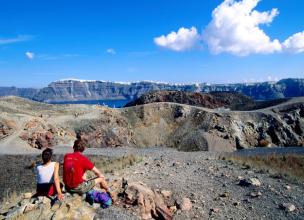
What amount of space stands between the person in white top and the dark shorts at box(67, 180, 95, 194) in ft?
1.78

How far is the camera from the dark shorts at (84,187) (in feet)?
40.1

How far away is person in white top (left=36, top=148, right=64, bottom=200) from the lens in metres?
11.6

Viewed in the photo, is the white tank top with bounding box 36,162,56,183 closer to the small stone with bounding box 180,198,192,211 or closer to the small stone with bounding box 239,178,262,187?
the small stone with bounding box 180,198,192,211

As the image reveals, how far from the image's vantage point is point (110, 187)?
1359 cm

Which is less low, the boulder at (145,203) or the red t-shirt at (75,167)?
the red t-shirt at (75,167)

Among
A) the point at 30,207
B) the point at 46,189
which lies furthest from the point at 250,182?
the point at 30,207

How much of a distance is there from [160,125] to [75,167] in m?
45.3

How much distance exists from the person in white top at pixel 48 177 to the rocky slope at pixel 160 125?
31045 millimetres

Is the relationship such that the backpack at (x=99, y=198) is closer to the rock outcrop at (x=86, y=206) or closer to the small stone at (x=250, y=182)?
the rock outcrop at (x=86, y=206)

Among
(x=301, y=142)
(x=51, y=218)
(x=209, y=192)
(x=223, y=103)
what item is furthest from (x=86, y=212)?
(x=223, y=103)

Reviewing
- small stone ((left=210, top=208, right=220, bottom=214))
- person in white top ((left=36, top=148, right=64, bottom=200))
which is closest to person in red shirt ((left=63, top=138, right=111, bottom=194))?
person in white top ((left=36, top=148, right=64, bottom=200))

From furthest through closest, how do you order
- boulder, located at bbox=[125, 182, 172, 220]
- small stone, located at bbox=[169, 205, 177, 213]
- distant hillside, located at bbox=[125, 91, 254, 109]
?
distant hillside, located at bbox=[125, 91, 254, 109] → small stone, located at bbox=[169, 205, 177, 213] → boulder, located at bbox=[125, 182, 172, 220]

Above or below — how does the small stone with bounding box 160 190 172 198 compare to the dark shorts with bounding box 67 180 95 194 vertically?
below

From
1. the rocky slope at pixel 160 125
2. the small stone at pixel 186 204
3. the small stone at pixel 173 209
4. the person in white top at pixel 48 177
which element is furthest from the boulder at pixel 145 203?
the rocky slope at pixel 160 125
